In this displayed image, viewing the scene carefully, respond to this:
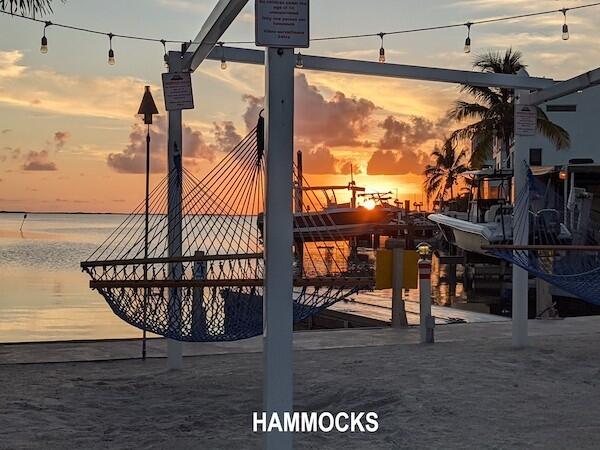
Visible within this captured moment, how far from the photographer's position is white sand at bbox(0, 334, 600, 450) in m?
4.59

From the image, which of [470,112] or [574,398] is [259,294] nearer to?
[574,398]

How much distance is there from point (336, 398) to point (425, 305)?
9.66 ft

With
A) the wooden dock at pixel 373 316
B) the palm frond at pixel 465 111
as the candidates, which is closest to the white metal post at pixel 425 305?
the wooden dock at pixel 373 316


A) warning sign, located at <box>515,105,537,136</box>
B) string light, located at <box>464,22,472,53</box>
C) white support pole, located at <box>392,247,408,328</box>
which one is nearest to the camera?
warning sign, located at <box>515,105,537,136</box>

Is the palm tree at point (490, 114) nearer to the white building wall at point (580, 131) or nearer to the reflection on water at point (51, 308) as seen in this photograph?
the white building wall at point (580, 131)

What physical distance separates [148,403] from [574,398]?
9.40 ft

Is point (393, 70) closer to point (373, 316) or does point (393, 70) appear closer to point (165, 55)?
point (165, 55)

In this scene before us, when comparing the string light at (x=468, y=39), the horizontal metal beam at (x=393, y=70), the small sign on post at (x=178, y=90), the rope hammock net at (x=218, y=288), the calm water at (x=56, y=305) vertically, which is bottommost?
the calm water at (x=56, y=305)

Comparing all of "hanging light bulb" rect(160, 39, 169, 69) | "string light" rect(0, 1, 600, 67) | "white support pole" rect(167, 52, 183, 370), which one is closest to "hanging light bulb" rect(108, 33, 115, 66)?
"string light" rect(0, 1, 600, 67)

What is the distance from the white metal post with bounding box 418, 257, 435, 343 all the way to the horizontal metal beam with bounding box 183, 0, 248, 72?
11.0 ft

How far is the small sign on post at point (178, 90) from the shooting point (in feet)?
21.1

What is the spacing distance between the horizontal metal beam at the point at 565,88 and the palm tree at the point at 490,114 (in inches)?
867

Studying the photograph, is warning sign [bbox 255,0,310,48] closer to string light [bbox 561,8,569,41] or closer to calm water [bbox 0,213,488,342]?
string light [bbox 561,8,569,41]

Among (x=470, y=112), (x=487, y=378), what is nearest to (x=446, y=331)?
(x=487, y=378)
